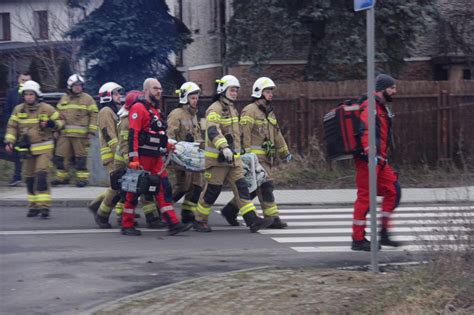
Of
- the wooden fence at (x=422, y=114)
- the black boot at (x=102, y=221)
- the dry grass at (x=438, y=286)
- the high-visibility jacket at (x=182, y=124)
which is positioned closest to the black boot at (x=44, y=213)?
the black boot at (x=102, y=221)

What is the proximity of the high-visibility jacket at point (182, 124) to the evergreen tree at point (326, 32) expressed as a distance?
1079 cm

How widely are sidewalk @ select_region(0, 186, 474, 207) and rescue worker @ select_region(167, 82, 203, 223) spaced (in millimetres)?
2932

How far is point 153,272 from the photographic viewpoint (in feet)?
30.6

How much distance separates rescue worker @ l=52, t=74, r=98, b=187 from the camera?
16.6m

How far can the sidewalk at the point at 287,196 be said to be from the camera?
15.4 meters

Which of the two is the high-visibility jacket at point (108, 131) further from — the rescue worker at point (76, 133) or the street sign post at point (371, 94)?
the street sign post at point (371, 94)

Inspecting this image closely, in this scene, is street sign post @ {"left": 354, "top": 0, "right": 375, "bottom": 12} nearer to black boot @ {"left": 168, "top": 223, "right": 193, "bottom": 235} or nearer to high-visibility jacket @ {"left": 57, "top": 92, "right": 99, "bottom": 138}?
black boot @ {"left": 168, "top": 223, "right": 193, "bottom": 235}

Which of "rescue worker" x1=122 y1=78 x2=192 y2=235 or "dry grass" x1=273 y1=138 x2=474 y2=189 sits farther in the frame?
"dry grass" x1=273 y1=138 x2=474 y2=189

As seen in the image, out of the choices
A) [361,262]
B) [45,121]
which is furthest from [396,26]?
[361,262]

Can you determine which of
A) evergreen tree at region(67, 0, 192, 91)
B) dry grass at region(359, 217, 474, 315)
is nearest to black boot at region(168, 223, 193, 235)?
dry grass at region(359, 217, 474, 315)

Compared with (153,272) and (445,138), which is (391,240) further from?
(445,138)

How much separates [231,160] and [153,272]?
2839mm

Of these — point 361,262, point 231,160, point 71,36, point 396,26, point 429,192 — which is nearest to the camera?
point 361,262

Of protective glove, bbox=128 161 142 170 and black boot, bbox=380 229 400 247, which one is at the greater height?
protective glove, bbox=128 161 142 170
